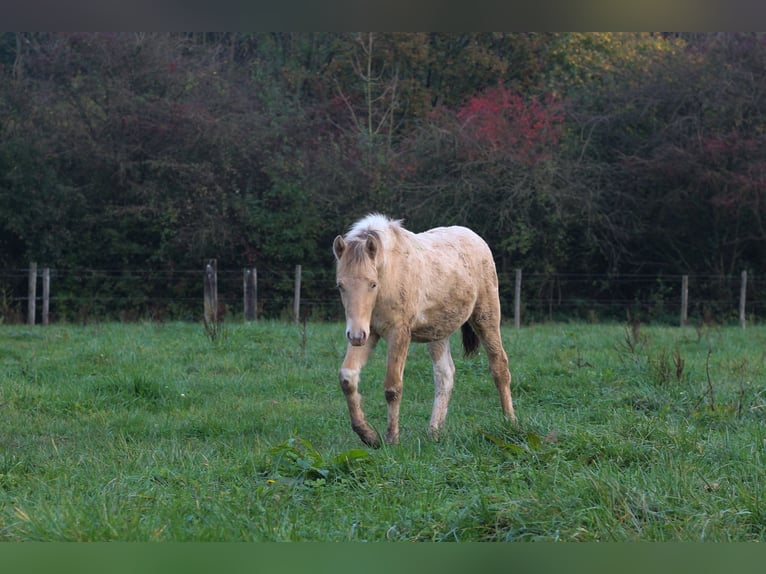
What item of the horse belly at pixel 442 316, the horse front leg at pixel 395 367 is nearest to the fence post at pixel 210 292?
the horse belly at pixel 442 316

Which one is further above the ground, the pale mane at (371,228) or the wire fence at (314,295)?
the pale mane at (371,228)

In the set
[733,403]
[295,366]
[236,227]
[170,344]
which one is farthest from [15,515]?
[236,227]

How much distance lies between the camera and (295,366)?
380 inches

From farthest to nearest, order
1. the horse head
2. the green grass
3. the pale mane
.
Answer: the pale mane < the horse head < the green grass

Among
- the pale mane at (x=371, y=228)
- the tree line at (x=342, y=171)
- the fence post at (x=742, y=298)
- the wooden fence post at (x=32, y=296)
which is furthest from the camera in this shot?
the tree line at (x=342, y=171)

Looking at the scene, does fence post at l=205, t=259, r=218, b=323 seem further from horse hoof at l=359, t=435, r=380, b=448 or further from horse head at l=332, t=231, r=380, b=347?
horse hoof at l=359, t=435, r=380, b=448

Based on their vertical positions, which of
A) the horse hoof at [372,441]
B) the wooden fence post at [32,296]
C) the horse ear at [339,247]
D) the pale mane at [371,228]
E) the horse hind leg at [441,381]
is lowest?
the wooden fence post at [32,296]

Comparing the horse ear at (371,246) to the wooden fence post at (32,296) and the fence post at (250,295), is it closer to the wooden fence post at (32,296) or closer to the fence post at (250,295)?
the fence post at (250,295)

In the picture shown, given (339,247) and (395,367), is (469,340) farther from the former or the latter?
(339,247)

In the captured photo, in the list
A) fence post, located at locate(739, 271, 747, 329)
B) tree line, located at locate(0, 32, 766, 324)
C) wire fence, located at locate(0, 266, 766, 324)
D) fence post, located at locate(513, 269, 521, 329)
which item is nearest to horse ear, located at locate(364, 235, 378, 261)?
fence post, located at locate(513, 269, 521, 329)

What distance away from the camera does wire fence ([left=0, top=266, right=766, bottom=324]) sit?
64.8ft

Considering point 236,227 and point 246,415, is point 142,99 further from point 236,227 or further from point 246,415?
point 246,415

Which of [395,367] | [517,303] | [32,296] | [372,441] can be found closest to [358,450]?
[372,441]

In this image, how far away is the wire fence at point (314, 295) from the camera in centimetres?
1977
